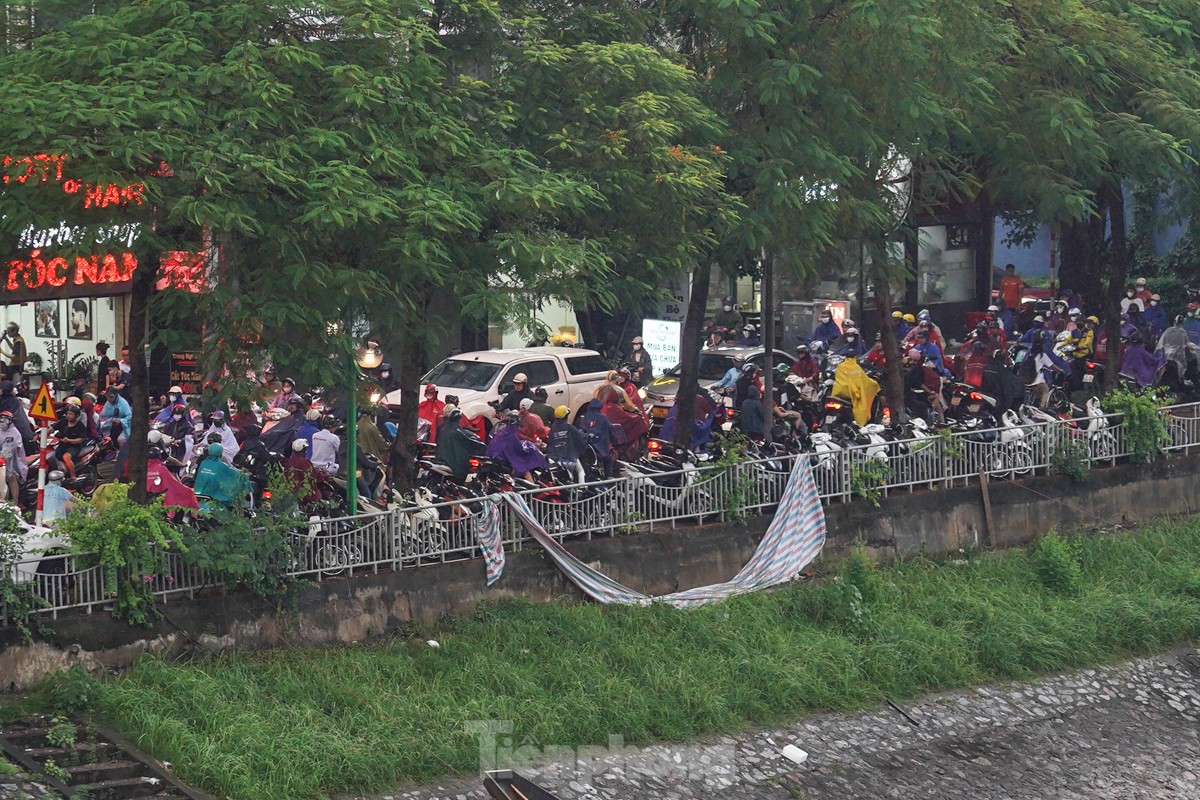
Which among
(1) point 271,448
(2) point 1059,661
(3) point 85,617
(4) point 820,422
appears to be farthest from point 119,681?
(4) point 820,422

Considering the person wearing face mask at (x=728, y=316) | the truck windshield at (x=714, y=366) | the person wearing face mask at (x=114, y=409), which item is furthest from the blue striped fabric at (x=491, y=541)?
the person wearing face mask at (x=728, y=316)

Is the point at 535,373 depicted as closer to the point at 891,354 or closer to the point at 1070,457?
the point at 891,354

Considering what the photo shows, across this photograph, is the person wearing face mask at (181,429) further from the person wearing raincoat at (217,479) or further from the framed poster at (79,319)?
the framed poster at (79,319)

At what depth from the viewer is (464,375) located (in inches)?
989

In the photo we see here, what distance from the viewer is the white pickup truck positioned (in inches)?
969

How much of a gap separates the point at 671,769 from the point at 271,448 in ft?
22.8

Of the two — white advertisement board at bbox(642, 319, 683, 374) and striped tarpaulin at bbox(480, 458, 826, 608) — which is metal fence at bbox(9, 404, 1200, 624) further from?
white advertisement board at bbox(642, 319, 683, 374)

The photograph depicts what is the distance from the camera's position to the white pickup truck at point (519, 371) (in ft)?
80.7

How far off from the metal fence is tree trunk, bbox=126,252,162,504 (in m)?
1.55

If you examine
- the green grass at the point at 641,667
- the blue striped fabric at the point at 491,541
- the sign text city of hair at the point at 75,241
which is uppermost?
the sign text city of hair at the point at 75,241

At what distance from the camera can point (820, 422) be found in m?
23.0

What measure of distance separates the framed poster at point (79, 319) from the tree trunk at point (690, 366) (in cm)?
1201

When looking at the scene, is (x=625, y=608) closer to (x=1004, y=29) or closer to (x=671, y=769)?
(x=671, y=769)

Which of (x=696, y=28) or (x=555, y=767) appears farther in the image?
(x=696, y=28)
